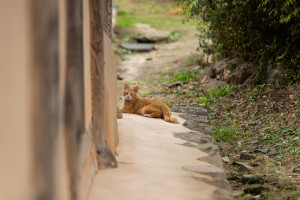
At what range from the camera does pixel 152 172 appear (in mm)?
3914

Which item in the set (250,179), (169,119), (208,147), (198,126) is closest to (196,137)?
(208,147)

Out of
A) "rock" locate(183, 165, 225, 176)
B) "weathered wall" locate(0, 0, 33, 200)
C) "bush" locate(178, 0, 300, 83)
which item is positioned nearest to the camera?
"weathered wall" locate(0, 0, 33, 200)

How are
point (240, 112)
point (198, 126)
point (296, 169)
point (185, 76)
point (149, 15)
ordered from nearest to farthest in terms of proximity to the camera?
point (296, 169) → point (198, 126) → point (240, 112) → point (185, 76) → point (149, 15)

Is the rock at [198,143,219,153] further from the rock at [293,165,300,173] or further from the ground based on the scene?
the rock at [293,165,300,173]

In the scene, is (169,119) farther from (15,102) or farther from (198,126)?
(15,102)

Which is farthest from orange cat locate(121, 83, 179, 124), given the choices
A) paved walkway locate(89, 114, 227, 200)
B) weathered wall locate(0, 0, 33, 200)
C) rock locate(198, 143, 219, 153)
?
weathered wall locate(0, 0, 33, 200)

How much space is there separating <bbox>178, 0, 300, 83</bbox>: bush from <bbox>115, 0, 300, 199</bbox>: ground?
2.20 ft

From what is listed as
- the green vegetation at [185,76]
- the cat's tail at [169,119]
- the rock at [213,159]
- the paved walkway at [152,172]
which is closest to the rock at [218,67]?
the green vegetation at [185,76]

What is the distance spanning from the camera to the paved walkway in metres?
3.40

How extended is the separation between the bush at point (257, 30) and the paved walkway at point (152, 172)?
3.34m

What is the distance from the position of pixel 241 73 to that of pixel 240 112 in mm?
1244

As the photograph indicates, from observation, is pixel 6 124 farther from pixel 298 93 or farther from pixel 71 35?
pixel 298 93

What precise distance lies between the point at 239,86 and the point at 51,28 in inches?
274

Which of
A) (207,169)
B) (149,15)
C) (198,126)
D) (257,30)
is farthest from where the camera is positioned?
(149,15)
